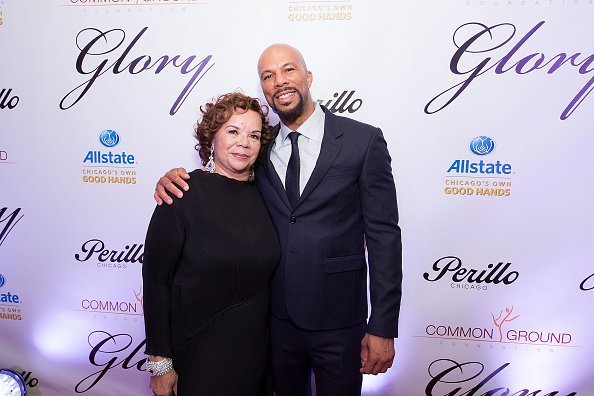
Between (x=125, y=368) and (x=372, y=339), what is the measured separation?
1.57 meters

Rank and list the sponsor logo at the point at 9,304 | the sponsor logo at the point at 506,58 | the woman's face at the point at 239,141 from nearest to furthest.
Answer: the woman's face at the point at 239,141 → the sponsor logo at the point at 506,58 → the sponsor logo at the point at 9,304

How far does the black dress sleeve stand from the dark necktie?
0.38m

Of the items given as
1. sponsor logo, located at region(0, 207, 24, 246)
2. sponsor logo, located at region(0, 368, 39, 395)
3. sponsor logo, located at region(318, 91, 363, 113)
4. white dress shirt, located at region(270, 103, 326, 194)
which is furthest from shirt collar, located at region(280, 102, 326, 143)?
sponsor logo, located at region(0, 368, 39, 395)

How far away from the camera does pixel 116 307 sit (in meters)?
2.30

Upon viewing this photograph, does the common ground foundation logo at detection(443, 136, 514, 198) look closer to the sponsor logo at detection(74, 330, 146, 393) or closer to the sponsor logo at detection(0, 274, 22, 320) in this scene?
the sponsor logo at detection(74, 330, 146, 393)

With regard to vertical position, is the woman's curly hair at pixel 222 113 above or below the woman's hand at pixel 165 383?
above

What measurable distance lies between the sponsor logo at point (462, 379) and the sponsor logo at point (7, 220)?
2335mm

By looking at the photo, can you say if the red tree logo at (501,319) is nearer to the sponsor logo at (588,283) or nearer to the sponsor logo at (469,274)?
the sponsor logo at (469,274)

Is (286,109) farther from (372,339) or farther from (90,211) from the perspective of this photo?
(90,211)

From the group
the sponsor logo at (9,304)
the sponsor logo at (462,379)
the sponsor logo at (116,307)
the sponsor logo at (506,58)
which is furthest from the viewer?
the sponsor logo at (9,304)

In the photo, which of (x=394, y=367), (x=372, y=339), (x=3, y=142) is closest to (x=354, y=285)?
(x=372, y=339)

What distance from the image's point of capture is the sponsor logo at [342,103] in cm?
197

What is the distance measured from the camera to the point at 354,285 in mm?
1551

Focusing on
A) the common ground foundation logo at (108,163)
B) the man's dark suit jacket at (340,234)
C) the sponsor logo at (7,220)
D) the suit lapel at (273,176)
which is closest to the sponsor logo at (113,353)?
the sponsor logo at (7,220)
